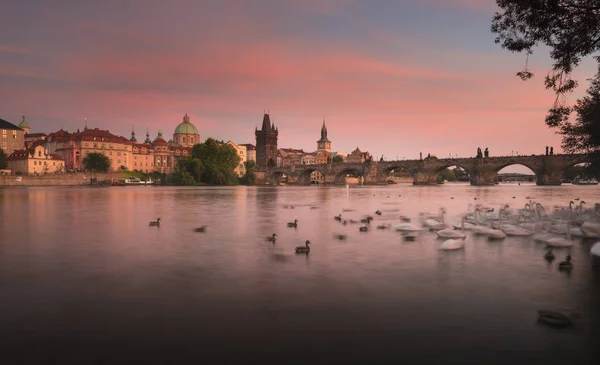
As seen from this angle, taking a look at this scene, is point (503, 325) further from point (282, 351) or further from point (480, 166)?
point (480, 166)

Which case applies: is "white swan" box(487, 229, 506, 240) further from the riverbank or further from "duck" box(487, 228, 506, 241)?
the riverbank

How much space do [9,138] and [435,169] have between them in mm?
140427

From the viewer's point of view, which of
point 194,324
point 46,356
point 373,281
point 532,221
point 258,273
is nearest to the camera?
point 46,356

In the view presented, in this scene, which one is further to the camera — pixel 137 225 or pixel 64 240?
pixel 137 225

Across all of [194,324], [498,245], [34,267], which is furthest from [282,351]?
[498,245]

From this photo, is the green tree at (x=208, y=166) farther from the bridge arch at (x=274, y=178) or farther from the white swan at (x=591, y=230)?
the white swan at (x=591, y=230)

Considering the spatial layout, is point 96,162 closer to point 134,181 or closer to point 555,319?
point 134,181

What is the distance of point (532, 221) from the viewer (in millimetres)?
21250

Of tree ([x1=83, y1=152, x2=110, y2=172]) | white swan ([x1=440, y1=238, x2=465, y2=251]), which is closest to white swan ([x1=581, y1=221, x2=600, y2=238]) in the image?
white swan ([x1=440, y1=238, x2=465, y2=251])

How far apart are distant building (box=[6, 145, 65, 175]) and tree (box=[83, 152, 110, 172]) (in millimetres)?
10659

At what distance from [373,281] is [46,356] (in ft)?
23.3

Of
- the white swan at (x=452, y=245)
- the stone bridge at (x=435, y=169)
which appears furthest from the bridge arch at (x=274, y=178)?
the white swan at (x=452, y=245)

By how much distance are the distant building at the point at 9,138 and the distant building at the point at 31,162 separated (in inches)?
454

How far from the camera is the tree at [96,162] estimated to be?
136 m
